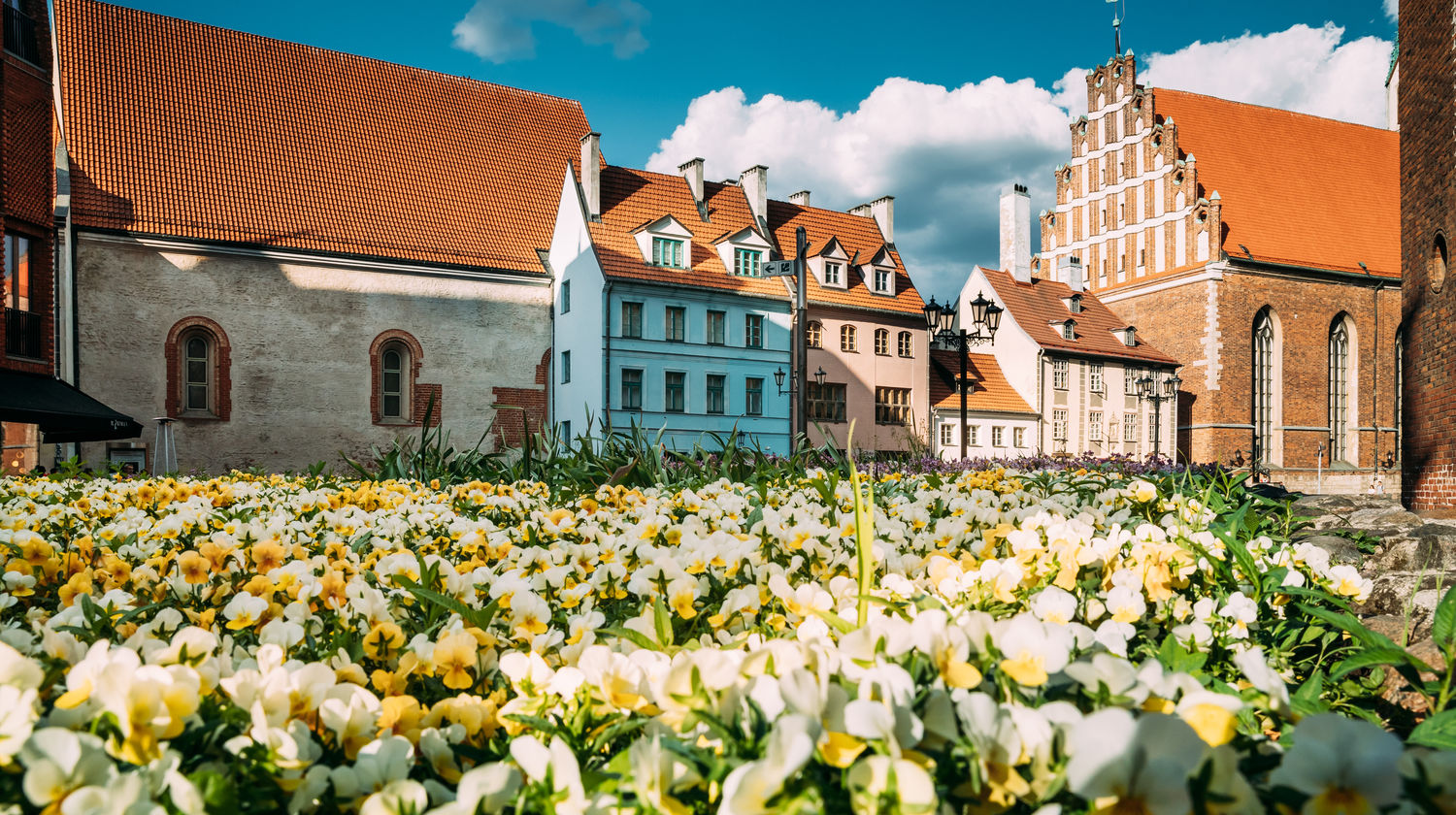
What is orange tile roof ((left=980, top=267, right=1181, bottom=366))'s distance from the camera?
38188 mm

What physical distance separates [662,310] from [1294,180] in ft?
106

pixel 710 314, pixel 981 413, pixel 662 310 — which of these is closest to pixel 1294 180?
pixel 981 413

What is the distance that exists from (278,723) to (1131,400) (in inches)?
1667

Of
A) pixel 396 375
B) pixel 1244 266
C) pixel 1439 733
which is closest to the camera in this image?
pixel 1439 733

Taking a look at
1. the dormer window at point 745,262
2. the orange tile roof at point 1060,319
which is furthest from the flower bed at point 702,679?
the orange tile roof at point 1060,319

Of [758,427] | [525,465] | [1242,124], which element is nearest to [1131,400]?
[1242,124]

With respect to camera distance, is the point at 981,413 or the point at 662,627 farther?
the point at 981,413

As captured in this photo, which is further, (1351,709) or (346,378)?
(346,378)

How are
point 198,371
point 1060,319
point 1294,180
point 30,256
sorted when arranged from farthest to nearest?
point 1294,180
point 1060,319
point 198,371
point 30,256

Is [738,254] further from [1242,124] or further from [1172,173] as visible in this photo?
[1242,124]

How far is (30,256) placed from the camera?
21.1 meters

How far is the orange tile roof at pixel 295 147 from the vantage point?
85.3 ft

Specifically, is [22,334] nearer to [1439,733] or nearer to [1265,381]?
[1439,733]

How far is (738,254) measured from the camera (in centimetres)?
3256
